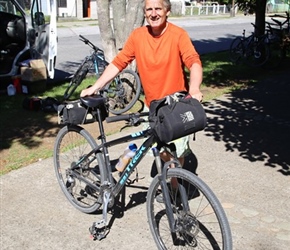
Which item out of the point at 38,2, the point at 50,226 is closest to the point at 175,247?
the point at 50,226

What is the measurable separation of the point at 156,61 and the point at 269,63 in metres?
9.53

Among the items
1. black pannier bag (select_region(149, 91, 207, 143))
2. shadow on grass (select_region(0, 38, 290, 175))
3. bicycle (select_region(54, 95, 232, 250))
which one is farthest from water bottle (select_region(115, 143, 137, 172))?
shadow on grass (select_region(0, 38, 290, 175))

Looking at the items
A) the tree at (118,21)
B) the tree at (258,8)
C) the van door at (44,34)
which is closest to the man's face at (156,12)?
the tree at (118,21)

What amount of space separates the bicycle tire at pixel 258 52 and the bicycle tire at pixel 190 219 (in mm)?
9183

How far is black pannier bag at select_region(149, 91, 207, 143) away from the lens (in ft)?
9.66

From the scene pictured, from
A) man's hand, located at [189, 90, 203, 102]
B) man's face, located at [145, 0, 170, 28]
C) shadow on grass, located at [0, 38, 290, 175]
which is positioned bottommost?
shadow on grass, located at [0, 38, 290, 175]

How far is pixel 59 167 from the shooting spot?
14.6ft

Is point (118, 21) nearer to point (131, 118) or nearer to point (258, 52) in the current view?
point (131, 118)

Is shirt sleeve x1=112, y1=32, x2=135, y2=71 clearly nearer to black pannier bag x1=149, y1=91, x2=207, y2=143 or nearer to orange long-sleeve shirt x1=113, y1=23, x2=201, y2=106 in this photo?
orange long-sleeve shirt x1=113, y1=23, x2=201, y2=106

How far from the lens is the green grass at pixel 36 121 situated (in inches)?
223

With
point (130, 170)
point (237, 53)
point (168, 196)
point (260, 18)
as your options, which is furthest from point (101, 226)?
point (260, 18)

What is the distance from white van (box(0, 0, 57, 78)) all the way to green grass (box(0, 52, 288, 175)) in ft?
2.62

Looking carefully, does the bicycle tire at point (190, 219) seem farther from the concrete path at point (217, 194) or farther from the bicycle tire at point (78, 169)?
the bicycle tire at point (78, 169)

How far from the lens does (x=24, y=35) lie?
31.9 feet
